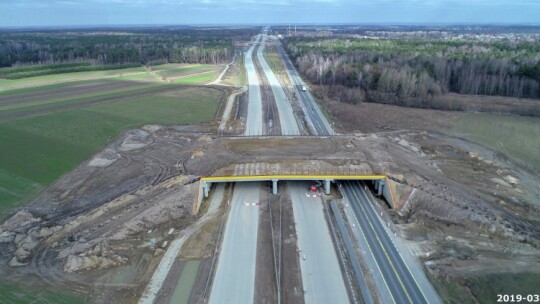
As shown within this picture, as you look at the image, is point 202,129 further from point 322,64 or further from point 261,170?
point 322,64

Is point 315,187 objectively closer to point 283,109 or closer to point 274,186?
point 274,186

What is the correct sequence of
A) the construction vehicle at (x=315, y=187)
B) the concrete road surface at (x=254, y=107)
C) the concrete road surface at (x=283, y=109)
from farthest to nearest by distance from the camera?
the concrete road surface at (x=254, y=107)
the concrete road surface at (x=283, y=109)
the construction vehicle at (x=315, y=187)

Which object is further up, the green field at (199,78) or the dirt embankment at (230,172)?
the green field at (199,78)

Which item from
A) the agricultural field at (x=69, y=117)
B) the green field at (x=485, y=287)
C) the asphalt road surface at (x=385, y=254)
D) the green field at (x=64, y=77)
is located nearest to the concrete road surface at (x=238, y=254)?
the asphalt road surface at (x=385, y=254)

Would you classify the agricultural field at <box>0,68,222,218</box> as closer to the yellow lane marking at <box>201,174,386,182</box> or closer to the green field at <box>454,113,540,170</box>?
the yellow lane marking at <box>201,174,386,182</box>

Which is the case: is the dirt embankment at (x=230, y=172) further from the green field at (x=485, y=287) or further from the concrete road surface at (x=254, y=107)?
the concrete road surface at (x=254, y=107)

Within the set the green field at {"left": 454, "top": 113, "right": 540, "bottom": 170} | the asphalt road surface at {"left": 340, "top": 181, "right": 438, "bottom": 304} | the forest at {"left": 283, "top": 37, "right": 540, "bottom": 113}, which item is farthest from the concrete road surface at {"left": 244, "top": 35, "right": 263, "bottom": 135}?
the green field at {"left": 454, "top": 113, "right": 540, "bottom": 170}

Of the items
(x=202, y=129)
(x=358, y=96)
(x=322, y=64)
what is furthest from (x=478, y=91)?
(x=202, y=129)
